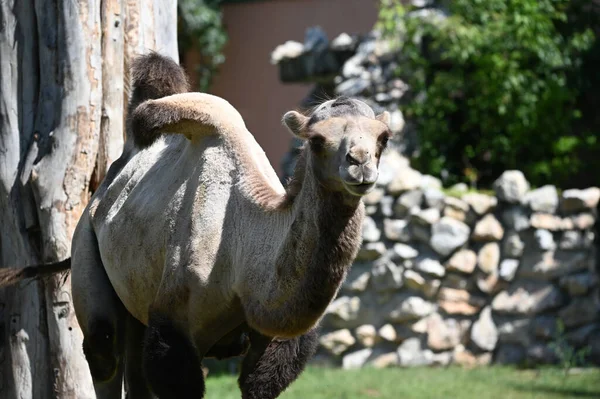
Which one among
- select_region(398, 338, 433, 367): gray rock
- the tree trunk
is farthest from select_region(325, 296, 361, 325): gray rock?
the tree trunk

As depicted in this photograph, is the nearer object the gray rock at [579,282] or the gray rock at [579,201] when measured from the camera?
the gray rock at [579,282]

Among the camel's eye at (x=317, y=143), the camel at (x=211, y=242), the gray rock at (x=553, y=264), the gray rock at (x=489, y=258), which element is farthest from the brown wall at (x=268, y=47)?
the camel's eye at (x=317, y=143)

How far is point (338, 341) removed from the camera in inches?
436

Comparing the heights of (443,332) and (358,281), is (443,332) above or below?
below

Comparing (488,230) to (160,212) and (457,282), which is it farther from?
(160,212)

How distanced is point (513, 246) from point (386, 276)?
4.47ft

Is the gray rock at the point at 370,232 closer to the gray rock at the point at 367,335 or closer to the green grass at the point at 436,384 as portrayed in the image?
the gray rock at the point at 367,335

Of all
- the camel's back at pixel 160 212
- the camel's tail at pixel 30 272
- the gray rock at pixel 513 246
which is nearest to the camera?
the camel's back at pixel 160 212

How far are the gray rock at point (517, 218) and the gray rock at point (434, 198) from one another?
0.69 meters

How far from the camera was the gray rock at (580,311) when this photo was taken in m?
10.5

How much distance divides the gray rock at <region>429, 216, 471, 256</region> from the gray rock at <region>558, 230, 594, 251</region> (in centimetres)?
100

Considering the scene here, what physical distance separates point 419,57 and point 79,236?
25.1 feet

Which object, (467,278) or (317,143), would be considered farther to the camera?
(467,278)

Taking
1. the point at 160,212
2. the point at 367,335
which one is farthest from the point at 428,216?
the point at 160,212
